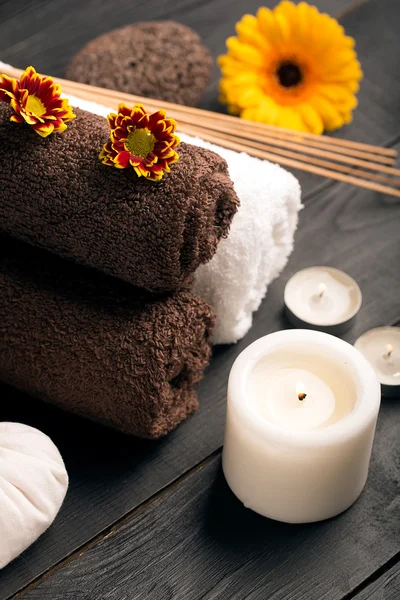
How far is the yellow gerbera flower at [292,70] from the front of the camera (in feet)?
3.34

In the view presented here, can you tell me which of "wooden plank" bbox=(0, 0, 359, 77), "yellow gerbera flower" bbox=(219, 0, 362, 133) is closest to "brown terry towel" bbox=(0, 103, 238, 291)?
"yellow gerbera flower" bbox=(219, 0, 362, 133)

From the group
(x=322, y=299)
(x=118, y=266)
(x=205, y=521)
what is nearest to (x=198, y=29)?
(x=322, y=299)

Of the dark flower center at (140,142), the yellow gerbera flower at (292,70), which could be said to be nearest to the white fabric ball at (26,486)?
the dark flower center at (140,142)

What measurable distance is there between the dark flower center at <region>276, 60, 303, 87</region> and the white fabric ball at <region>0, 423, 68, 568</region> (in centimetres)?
58

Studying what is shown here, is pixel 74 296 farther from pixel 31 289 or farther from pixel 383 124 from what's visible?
pixel 383 124

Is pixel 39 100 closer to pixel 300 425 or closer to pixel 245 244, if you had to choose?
pixel 245 244

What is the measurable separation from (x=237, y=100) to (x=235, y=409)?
0.51 m

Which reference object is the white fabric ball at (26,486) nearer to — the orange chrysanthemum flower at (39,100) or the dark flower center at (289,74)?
the orange chrysanthemum flower at (39,100)

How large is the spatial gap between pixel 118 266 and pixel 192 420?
20 centimetres

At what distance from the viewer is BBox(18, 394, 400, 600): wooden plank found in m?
0.69

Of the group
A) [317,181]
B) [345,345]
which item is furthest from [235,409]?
[317,181]

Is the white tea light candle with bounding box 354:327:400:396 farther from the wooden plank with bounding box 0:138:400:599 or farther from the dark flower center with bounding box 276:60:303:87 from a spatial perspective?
the dark flower center with bounding box 276:60:303:87

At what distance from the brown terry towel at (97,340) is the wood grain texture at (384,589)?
0.75ft

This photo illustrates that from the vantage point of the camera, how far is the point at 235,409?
2.19ft
